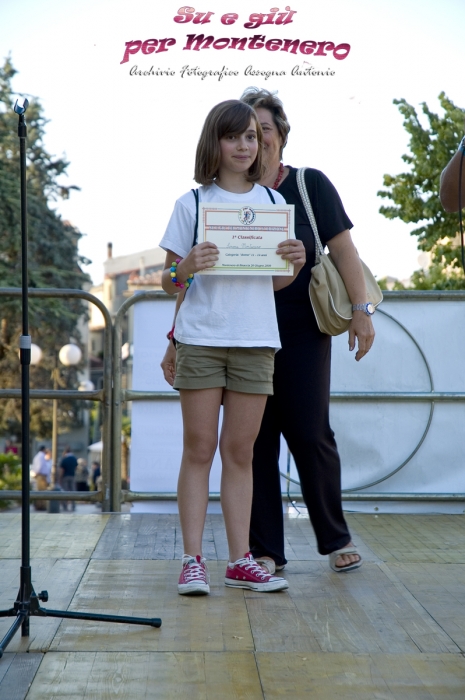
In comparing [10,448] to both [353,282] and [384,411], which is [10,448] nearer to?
[384,411]

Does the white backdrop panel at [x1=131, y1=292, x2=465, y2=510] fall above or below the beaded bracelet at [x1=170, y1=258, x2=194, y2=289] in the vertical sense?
below

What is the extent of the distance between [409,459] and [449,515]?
43cm

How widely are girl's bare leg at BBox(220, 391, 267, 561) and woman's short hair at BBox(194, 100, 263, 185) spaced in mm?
914

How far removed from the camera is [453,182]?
360cm

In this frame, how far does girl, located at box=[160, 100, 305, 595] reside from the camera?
369 centimetres

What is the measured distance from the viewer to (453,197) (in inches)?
143

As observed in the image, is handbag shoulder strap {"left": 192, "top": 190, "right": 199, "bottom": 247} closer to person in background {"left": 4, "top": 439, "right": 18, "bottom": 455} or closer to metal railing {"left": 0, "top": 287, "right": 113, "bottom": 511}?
metal railing {"left": 0, "top": 287, "right": 113, "bottom": 511}

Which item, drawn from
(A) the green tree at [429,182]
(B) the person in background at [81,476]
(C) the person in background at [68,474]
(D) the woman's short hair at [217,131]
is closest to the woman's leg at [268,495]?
(D) the woman's short hair at [217,131]

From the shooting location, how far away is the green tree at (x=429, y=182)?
21.5 m

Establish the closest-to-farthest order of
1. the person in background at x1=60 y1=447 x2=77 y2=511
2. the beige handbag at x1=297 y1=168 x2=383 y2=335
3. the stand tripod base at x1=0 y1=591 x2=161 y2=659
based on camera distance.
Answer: the stand tripod base at x1=0 y1=591 x2=161 y2=659, the beige handbag at x1=297 y1=168 x2=383 y2=335, the person in background at x1=60 y1=447 x2=77 y2=511

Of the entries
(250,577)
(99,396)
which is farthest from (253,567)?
(99,396)

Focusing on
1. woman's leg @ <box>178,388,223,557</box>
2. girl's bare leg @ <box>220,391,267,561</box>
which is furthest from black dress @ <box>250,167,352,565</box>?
woman's leg @ <box>178,388,223,557</box>

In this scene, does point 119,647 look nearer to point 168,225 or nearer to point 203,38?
point 168,225

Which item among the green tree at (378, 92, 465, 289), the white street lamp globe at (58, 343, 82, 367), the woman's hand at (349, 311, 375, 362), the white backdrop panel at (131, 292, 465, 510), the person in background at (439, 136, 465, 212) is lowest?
the white street lamp globe at (58, 343, 82, 367)
